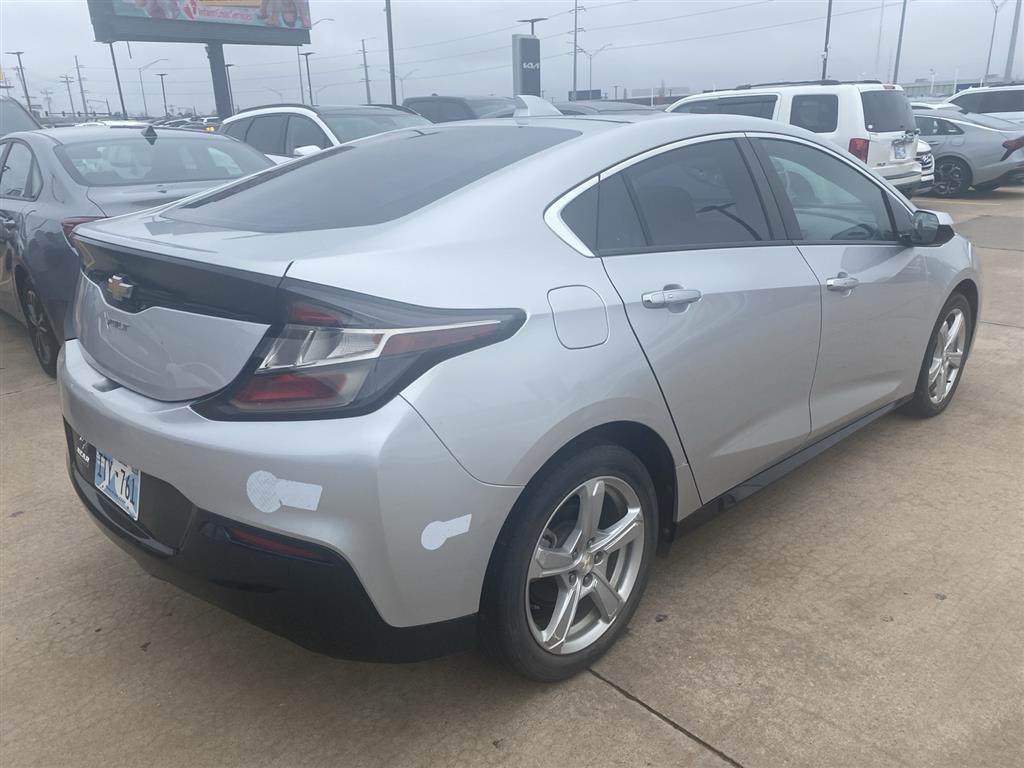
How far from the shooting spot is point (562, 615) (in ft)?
7.59

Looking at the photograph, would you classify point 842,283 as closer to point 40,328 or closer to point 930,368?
point 930,368

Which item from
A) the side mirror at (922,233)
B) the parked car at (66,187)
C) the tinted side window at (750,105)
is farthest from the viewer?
the tinted side window at (750,105)

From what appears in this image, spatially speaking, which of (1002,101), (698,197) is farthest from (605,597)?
(1002,101)

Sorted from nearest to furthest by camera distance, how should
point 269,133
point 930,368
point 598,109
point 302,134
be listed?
point 930,368, point 302,134, point 269,133, point 598,109

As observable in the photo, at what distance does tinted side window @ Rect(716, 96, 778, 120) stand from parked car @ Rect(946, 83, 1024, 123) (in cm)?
918

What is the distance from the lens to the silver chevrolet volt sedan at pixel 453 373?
71.8 inches

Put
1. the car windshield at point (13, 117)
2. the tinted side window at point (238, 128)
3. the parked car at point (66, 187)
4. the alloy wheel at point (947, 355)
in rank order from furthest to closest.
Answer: the car windshield at point (13, 117), the tinted side window at point (238, 128), the parked car at point (66, 187), the alloy wheel at point (947, 355)

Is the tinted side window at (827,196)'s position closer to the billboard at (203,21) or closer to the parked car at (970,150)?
the parked car at (970,150)

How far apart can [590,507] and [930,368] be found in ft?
8.57

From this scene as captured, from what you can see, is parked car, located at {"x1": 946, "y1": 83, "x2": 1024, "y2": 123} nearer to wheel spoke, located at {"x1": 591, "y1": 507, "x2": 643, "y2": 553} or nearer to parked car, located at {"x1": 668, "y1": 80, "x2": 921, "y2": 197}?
parked car, located at {"x1": 668, "y1": 80, "x2": 921, "y2": 197}

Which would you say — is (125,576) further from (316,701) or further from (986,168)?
(986,168)

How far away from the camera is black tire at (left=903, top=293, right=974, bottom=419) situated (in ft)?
13.0

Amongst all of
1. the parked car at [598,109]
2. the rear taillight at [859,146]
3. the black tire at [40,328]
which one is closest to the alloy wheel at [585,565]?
the parked car at [598,109]

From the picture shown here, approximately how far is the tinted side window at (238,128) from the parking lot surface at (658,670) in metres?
7.49
